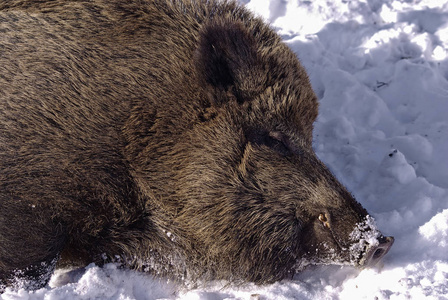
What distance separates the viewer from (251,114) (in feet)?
11.4

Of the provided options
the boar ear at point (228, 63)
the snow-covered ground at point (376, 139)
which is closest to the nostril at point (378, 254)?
the snow-covered ground at point (376, 139)

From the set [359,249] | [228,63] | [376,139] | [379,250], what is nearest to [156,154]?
[228,63]

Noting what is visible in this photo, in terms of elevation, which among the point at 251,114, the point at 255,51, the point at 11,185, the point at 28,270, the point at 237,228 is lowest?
the point at 28,270

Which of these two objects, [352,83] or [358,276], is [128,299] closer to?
[358,276]

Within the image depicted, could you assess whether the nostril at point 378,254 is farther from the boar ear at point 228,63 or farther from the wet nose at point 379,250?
the boar ear at point 228,63

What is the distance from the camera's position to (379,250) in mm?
3480

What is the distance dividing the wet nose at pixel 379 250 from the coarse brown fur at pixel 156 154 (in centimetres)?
18

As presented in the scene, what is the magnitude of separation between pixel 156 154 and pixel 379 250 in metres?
1.72

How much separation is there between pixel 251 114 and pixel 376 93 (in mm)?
2216

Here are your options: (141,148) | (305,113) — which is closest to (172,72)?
(141,148)

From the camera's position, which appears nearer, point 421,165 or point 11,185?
point 11,185

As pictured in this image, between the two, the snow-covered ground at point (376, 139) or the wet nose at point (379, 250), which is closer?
the wet nose at point (379, 250)

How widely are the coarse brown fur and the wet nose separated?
7.2 inches

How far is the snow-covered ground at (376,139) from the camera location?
3562mm
